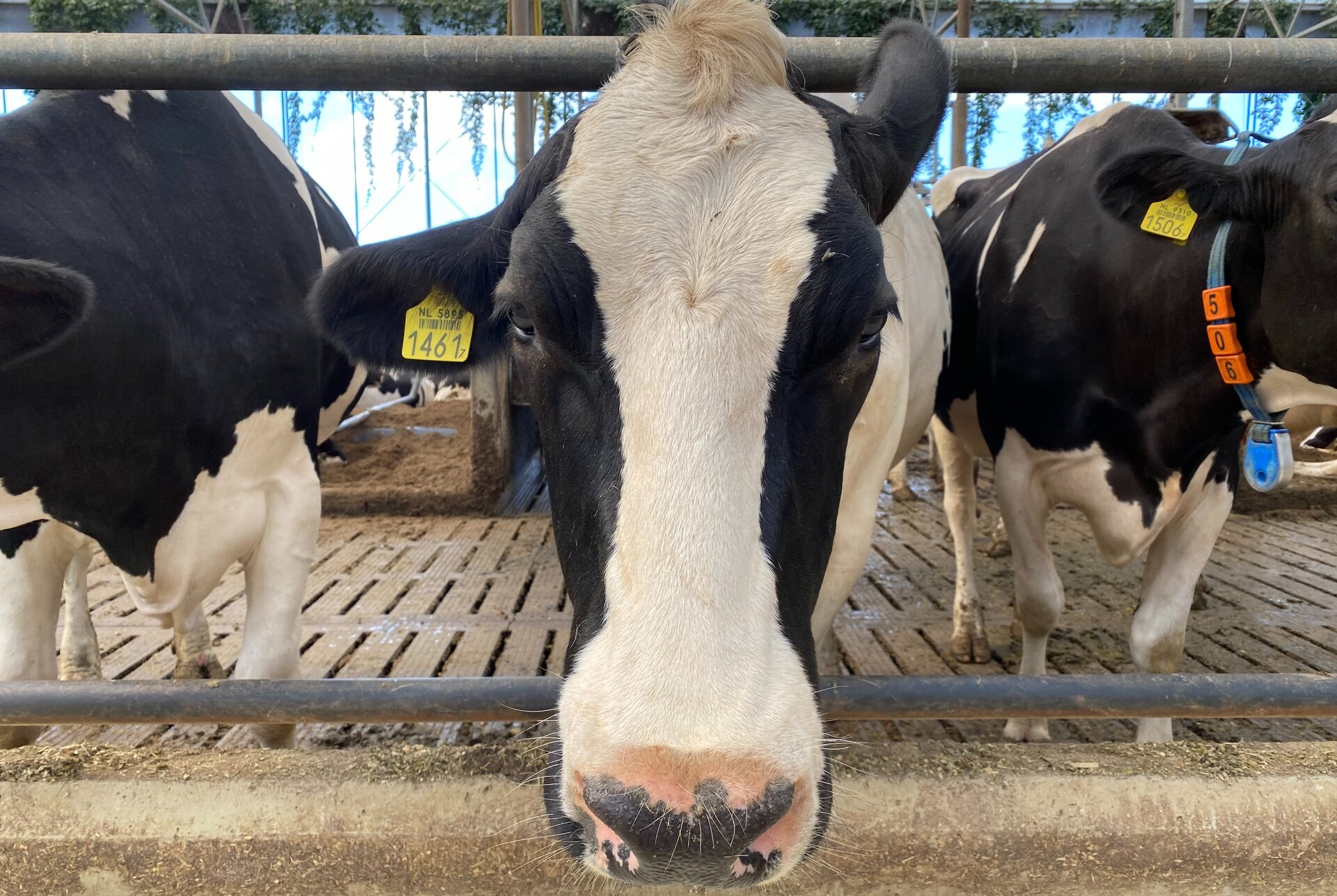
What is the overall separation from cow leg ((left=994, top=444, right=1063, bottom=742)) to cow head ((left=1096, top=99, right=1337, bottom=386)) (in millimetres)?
836

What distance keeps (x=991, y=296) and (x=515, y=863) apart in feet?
7.78

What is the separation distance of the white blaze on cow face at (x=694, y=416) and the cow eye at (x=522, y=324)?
173 mm

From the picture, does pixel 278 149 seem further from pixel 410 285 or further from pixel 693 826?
pixel 693 826

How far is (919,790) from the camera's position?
64.6 inches

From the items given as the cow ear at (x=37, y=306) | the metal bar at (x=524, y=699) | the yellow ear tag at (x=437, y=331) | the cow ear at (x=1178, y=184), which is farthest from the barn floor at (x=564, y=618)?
the cow ear at (x=1178, y=184)

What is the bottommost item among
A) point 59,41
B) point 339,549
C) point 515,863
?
point 339,549

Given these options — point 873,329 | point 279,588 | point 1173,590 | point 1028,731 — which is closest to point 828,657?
point 1028,731

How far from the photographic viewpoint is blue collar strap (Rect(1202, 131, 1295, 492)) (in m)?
2.24

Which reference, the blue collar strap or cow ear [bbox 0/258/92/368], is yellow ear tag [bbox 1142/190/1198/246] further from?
cow ear [bbox 0/258/92/368]

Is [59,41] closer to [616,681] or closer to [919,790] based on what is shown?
[616,681]

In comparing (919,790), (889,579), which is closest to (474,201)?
(889,579)

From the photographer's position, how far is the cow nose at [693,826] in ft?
3.09

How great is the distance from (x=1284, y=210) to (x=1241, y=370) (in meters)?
0.40

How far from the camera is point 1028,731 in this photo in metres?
2.88
